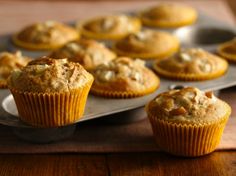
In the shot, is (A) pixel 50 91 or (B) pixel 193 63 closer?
(A) pixel 50 91

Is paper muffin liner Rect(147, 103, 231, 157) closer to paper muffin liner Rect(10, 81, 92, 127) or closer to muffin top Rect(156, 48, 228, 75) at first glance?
paper muffin liner Rect(10, 81, 92, 127)

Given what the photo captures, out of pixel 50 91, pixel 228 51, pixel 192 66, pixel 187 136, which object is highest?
pixel 50 91

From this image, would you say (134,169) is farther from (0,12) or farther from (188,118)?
(0,12)

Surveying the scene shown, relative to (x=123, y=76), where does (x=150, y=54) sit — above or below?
below

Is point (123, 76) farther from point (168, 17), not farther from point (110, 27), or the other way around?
point (168, 17)

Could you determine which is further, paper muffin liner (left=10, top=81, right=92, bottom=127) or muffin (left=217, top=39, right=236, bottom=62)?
muffin (left=217, top=39, right=236, bottom=62)

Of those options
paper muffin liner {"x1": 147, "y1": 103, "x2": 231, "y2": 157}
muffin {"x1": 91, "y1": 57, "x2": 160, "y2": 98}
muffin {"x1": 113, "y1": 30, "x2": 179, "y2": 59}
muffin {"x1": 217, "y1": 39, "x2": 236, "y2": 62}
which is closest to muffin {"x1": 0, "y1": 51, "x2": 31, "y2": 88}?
muffin {"x1": 91, "y1": 57, "x2": 160, "y2": 98}

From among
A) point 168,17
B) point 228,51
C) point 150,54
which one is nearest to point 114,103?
point 150,54
